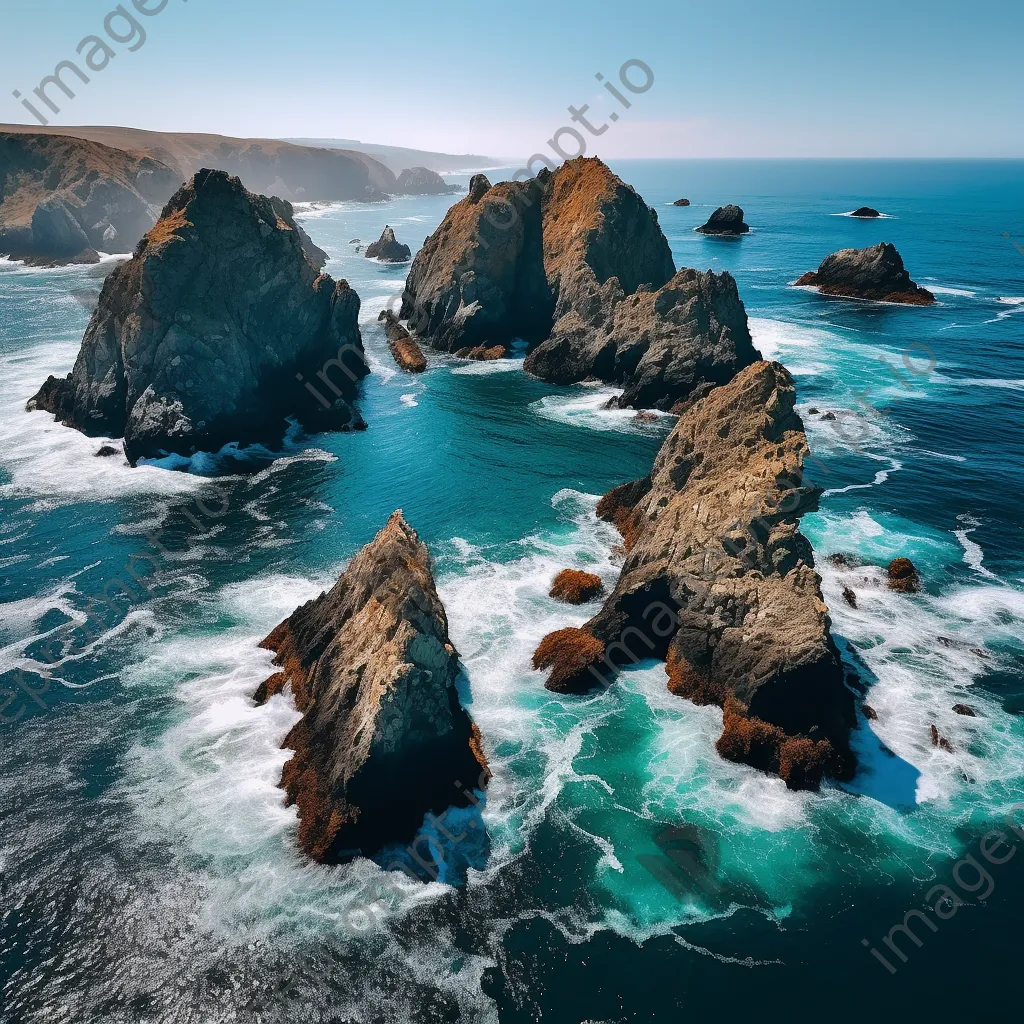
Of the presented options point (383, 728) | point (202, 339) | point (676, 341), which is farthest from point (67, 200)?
point (383, 728)

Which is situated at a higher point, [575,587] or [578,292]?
[578,292]

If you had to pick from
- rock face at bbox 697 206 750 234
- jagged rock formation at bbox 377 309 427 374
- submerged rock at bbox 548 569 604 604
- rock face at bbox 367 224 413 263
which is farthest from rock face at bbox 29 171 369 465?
rock face at bbox 697 206 750 234

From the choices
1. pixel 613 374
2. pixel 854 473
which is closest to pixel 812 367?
pixel 613 374

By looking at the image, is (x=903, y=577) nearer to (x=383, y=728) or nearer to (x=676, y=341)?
(x=383, y=728)

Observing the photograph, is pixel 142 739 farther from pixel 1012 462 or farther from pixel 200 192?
pixel 1012 462

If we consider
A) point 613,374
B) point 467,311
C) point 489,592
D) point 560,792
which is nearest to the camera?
point 560,792

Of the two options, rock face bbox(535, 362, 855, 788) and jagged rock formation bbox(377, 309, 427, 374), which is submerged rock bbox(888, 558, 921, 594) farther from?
jagged rock formation bbox(377, 309, 427, 374)
